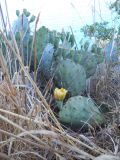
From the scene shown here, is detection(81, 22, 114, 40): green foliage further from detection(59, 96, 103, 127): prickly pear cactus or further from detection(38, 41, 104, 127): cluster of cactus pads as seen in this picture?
detection(59, 96, 103, 127): prickly pear cactus

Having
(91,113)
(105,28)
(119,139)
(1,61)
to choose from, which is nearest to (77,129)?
(91,113)

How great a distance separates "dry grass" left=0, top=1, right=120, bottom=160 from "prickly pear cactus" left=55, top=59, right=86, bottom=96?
27 cm

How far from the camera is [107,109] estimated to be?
1.37 m

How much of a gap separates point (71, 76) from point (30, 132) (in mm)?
554

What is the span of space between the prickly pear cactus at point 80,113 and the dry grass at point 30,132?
0.09 meters

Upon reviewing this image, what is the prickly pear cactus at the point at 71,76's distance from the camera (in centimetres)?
142

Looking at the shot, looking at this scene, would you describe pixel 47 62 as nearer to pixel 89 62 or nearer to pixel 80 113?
pixel 89 62

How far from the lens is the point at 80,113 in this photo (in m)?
1.28

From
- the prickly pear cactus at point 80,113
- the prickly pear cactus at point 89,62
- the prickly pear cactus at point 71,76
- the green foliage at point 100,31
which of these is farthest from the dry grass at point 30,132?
the green foliage at point 100,31

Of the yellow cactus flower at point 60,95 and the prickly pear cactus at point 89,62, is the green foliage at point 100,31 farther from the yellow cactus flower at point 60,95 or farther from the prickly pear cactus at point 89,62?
the yellow cactus flower at point 60,95

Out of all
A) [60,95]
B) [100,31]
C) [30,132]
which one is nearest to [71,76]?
[60,95]

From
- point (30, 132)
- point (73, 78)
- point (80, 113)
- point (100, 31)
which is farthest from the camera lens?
point (100, 31)

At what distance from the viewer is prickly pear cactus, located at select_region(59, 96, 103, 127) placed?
4.14ft

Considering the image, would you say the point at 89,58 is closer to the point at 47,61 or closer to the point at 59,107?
the point at 47,61
